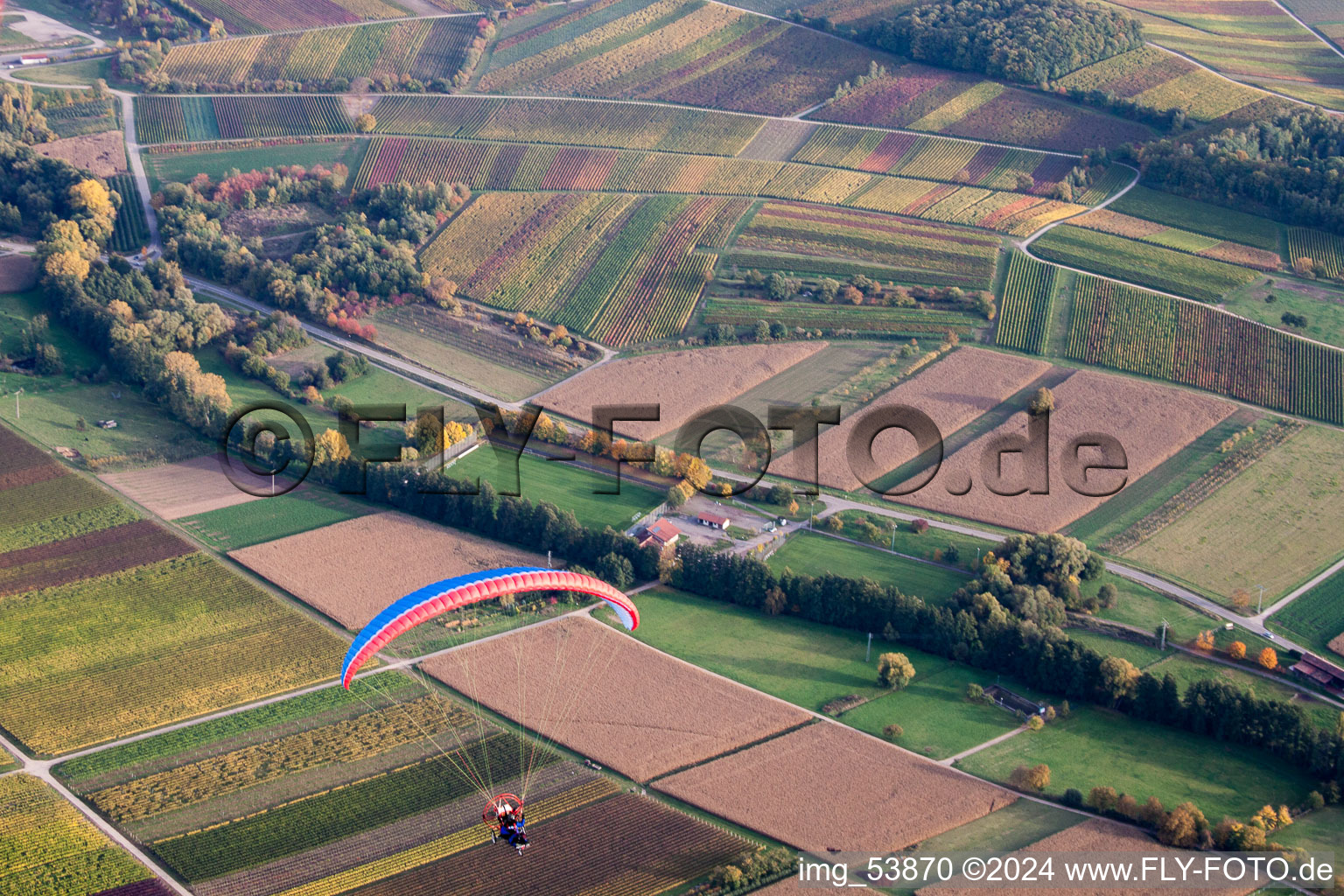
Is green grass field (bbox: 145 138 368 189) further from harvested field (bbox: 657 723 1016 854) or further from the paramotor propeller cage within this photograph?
harvested field (bbox: 657 723 1016 854)

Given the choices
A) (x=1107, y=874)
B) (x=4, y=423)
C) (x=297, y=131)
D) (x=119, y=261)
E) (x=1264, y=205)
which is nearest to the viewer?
(x=1107, y=874)

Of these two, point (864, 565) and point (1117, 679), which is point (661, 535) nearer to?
point (864, 565)

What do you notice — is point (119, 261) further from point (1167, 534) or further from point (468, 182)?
point (1167, 534)

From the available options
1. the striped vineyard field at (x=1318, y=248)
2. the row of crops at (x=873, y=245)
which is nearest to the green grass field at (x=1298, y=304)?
the striped vineyard field at (x=1318, y=248)

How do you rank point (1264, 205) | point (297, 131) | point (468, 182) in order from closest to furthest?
point (1264, 205)
point (468, 182)
point (297, 131)

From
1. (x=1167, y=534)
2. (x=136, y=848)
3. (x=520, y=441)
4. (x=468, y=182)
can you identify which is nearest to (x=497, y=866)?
(x=136, y=848)

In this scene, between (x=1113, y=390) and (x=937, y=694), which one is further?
(x=1113, y=390)

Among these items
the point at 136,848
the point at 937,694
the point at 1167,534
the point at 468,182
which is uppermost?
the point at 468,182

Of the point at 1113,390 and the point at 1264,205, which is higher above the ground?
the point at 1264,205
